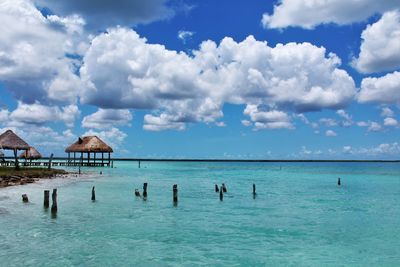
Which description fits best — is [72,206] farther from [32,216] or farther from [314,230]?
[314,230]

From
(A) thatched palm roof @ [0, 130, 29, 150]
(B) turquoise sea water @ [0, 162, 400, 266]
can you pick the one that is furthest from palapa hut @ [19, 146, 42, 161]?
(B) turquoise sea water @ [0, 162, 400, 266]

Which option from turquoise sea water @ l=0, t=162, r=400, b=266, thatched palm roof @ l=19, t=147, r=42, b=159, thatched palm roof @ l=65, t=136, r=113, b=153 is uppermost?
thatched palm roof @ l=65, t=136, r=113, b=153

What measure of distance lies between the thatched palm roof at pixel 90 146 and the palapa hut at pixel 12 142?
28.6 metres

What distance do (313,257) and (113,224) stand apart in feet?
34.2

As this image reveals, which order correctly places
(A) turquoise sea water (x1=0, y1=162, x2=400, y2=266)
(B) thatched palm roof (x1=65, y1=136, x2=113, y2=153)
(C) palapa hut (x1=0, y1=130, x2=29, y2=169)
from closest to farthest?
(A) turquoise sea water (x1=0, y1=162, x2=400, y2=266), (C) palapa hut (x1=0, y1=130, x2=29, y2=169), (B) thatched palm roof (x1=65, y1=136, x2=113, y2=153)

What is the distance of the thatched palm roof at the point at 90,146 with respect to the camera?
79.1 m

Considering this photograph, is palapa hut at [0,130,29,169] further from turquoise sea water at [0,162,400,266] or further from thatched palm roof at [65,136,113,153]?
thatched palm roof at [65,136,113,153]

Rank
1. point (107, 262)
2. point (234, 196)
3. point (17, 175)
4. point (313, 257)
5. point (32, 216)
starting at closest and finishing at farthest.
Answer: point (107, 262) < point (313, 257) < point (32, 216) < point (234, 196) < point (17, 175)

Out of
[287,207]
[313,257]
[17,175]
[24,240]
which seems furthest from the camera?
[17,175]

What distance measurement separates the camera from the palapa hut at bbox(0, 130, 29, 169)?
48091 millimetres

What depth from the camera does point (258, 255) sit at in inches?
618

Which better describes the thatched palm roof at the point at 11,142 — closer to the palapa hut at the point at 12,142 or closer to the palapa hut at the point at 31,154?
the palapa hut at the point at 12,142

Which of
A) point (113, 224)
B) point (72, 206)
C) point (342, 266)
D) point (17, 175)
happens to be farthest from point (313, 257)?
point (17, 175)

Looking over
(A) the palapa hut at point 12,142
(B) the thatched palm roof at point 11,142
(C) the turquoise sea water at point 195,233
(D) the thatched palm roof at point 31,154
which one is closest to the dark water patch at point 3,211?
(C) the turquoise sea water at point 195,233
